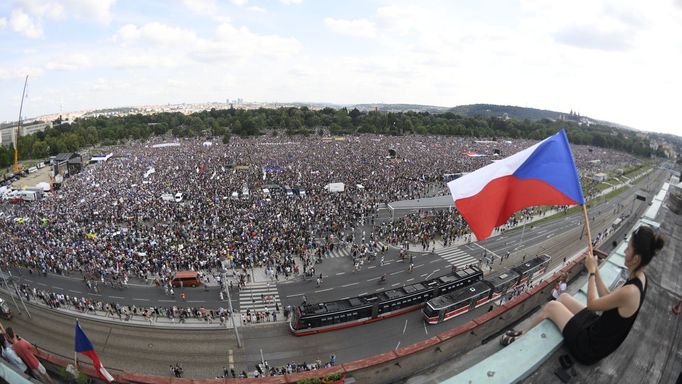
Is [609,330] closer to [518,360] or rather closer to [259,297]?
[518,360]

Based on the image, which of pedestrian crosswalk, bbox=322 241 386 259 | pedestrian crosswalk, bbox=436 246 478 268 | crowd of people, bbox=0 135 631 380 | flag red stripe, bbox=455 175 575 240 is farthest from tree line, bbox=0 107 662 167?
flag red stripe, bbox=455 175 575 240

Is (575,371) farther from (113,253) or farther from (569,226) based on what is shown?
(569,226)

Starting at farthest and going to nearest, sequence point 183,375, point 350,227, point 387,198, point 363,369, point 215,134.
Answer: point 215,134, point 387,198, point 350,227, point 183,375, point 363,369

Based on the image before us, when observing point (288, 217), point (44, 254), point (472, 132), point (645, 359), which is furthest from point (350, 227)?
point (472, 132)

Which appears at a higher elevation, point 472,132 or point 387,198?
point 472,132

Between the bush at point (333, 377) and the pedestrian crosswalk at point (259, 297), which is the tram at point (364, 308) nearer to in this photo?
the pedestrian crosswalk at point (259, 297)

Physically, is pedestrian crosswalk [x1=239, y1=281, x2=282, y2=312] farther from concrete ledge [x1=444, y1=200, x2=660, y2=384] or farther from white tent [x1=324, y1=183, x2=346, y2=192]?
white tent [x1=324, y1=183, x2=346, y2=192]

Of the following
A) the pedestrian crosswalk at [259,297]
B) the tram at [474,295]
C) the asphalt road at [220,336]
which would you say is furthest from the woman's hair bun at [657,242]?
the pedestrian crosswalk at [259,297]
